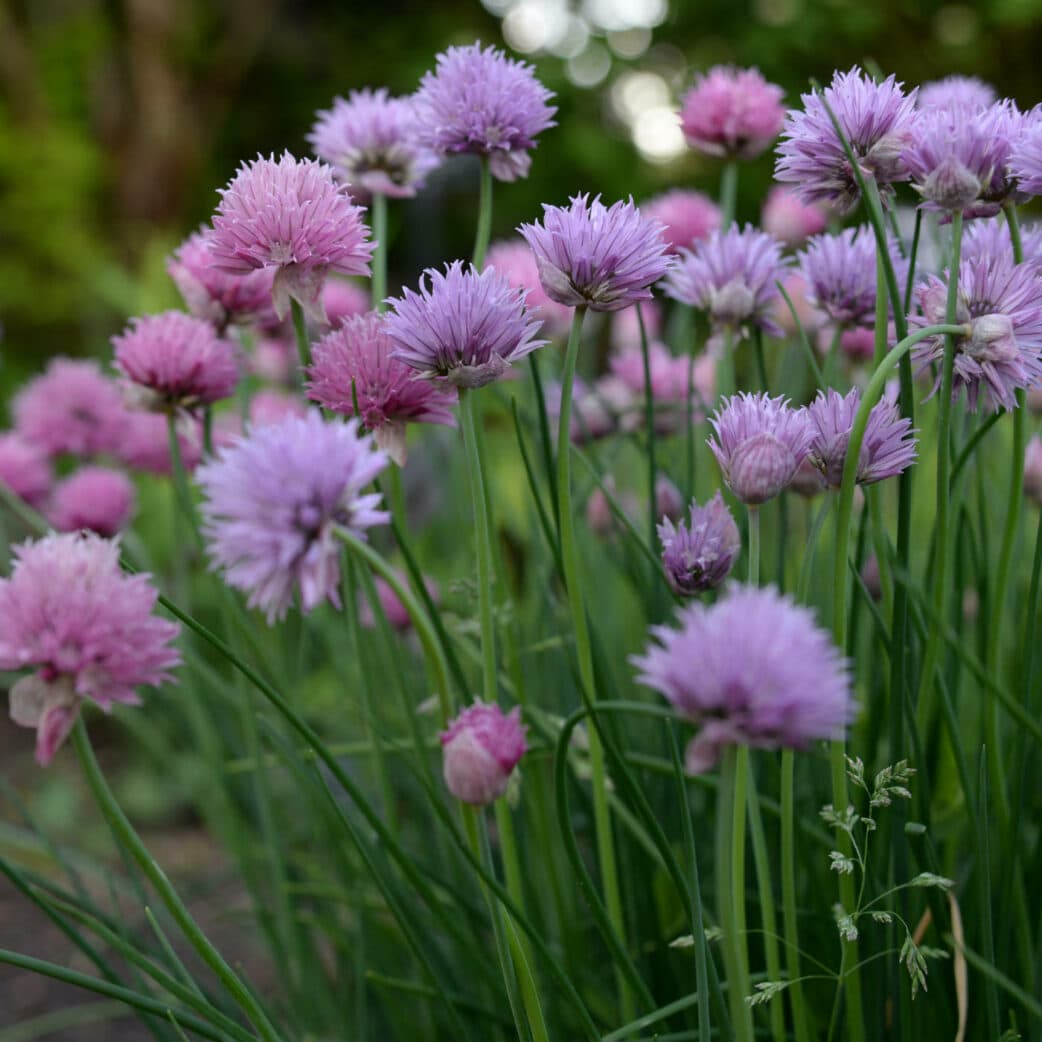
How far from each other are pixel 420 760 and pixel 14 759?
6.77 ft

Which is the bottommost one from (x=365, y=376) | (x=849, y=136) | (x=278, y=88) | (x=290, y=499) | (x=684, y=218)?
(x=290, y=499)

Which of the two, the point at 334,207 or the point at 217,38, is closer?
the point at 334,207

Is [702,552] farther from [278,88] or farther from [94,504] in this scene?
[278,88]

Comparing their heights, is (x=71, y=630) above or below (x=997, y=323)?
below

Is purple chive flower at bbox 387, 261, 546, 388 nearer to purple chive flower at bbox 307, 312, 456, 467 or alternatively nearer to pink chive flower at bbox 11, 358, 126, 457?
purple chive flower at bbox 307, 312, 456, 467

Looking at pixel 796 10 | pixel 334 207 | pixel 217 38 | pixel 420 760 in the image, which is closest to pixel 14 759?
pixel 420 760

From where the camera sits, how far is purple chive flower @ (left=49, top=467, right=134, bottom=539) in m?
1.20

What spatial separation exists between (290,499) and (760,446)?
0.24 metres

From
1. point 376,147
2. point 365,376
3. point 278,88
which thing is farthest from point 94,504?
point 278,88

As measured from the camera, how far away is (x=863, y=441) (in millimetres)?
580

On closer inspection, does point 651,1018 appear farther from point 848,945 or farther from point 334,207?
point 334,207

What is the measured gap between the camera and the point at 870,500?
0.68m

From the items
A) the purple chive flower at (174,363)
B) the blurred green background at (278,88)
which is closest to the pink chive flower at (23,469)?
the purple chive flower at (174,363)

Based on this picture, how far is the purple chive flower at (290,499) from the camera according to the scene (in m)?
0.43
